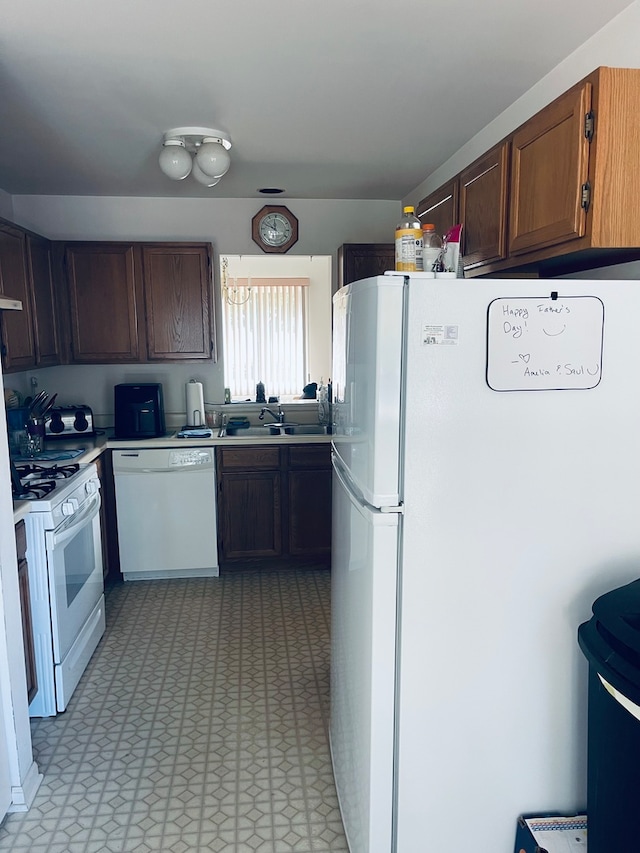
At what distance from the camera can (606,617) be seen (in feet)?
4.27

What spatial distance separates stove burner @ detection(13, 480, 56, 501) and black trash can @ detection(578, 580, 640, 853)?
6.72 ft

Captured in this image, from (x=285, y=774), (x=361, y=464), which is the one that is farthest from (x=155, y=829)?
(x=361, y=464)

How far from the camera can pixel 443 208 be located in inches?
101

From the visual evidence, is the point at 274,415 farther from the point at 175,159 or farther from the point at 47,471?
the point at 175,159

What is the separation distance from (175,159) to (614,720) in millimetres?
2692

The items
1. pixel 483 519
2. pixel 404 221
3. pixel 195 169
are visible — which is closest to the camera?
pixel 483 519

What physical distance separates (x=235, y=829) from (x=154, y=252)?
10.5 ft

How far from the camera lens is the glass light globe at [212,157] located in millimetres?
2744

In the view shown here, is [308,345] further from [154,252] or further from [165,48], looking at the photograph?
[165,48]

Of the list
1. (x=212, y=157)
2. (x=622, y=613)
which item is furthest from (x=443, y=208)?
(x=622, y=613)

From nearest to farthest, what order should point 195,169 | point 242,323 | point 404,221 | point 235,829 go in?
point 404,221 < point 235,829 < point 195,169 < point 242,323

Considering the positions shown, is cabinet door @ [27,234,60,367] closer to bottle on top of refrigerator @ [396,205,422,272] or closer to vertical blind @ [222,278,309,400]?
vertical blind @ [222,278,309,400]

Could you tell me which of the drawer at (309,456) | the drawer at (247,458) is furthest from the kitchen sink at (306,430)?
the drawer at (247,458)

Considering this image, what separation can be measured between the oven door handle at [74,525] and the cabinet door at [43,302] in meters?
0.97
